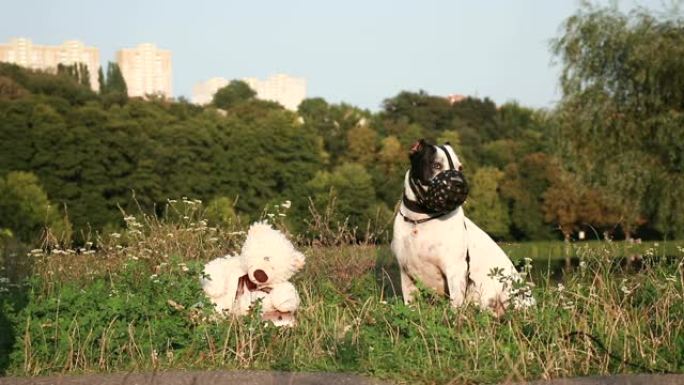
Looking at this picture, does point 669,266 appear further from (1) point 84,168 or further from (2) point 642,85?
(1) point 84,168

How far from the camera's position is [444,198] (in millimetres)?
7508

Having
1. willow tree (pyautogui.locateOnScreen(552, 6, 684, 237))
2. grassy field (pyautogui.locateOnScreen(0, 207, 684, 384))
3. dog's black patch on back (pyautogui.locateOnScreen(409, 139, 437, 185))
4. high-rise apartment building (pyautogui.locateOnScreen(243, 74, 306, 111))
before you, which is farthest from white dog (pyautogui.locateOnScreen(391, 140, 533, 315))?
high-rise apartment building (pyautogui.locateOnScreen(243, 74, 306, 111))

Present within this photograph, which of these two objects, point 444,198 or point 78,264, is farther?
point 78,264

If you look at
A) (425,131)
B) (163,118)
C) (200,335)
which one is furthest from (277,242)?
(425,131)

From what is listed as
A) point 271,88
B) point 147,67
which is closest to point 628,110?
point 147,67

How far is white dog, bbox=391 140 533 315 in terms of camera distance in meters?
7.59

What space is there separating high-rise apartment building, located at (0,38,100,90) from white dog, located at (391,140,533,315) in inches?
6194

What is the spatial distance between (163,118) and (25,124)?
10.6 metres

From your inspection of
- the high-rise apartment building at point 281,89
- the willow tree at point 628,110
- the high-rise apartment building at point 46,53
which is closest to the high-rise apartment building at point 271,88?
the high-rise apartment building at point 281,89

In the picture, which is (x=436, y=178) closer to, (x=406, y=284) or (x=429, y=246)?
(x=429, y=246)

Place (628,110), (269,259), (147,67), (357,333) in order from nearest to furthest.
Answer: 1. (357,333)
2. (269,259)
3. (628,110)
4. (147,67)

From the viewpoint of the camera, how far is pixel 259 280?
24.8 ft

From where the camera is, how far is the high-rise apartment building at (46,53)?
16400 cm

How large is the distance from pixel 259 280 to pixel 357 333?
93 centimetres
